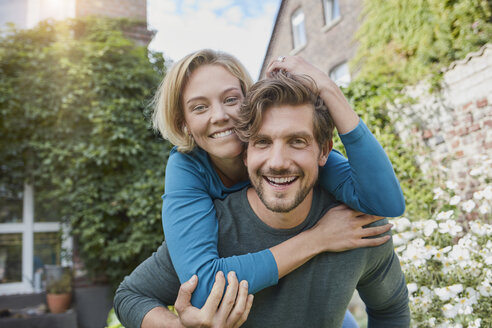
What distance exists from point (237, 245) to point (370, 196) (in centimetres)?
60

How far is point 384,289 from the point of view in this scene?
1873mm

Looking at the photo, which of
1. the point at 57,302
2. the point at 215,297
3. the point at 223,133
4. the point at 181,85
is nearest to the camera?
the point at 215,297

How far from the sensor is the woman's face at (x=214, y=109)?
1.86 m

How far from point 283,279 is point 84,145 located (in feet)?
15.5

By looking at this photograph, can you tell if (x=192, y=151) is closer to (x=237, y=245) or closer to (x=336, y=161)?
(x=237, y=245)

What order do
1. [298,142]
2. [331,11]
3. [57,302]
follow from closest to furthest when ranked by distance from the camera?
[298,142]
[57,302]
[331,11]

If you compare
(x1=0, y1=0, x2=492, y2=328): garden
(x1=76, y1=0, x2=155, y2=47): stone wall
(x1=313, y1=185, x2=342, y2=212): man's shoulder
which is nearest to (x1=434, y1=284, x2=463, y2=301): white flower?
(x1=313, y1=185, x2=342, y2=212): man's shoulder

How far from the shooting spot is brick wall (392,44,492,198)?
405 cm

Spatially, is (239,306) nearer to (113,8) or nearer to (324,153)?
(324,153)

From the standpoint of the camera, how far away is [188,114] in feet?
6.42

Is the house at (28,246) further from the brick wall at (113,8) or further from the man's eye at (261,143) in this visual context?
the man's eye at (261,143)

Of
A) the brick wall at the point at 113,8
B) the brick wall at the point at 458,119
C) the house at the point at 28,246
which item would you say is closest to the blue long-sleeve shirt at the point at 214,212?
the brick wall at the point at 458,119

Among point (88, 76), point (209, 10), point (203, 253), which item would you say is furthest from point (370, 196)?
point (88, 76)


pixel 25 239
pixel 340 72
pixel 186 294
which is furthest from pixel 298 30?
pixel 186 294
